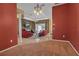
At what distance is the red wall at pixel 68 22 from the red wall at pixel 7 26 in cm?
97

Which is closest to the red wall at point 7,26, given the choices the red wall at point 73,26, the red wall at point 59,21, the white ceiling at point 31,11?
the white ceiling at point 31,11

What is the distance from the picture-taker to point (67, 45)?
14.0 ft

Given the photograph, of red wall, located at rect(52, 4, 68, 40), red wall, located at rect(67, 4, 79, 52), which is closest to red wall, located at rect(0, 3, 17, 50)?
red wall, located at rect(52, 4, 68, 40)

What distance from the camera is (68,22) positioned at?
4293 mm

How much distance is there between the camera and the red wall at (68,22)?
4.25 m

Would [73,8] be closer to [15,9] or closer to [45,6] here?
[45,6]

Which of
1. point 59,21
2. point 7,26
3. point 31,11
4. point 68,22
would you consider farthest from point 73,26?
point 7,26

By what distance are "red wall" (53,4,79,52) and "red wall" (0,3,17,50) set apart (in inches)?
38.2

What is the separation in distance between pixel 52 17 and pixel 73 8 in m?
0.53

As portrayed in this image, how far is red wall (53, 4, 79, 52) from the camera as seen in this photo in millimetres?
4250

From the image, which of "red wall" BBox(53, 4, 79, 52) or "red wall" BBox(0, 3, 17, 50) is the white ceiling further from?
"red wall" BBox(0, 3, 17, 50)

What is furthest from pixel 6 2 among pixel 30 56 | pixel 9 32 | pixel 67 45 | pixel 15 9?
pixel 67 45

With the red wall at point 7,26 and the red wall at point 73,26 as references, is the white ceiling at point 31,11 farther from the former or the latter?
the red wall at point 73,26

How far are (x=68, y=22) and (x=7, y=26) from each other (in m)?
1.46
